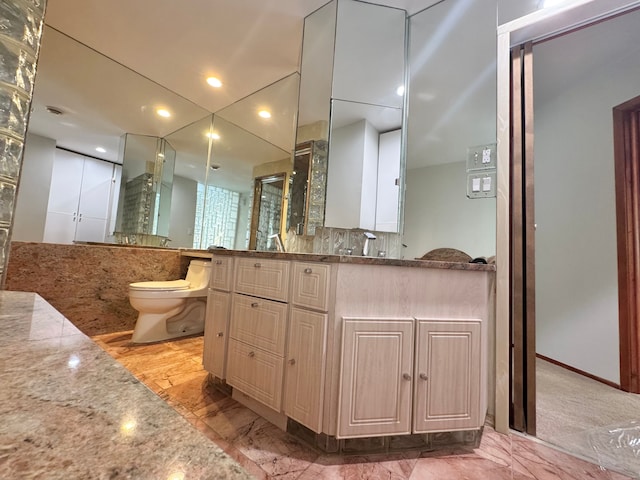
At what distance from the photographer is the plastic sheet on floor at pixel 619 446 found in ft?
3.60

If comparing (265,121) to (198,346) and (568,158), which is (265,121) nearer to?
(198,346)

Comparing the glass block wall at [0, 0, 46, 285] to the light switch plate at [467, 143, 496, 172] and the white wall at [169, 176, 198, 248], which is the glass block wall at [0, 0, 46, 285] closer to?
the light switch plate at [467, 143, 496, 172]

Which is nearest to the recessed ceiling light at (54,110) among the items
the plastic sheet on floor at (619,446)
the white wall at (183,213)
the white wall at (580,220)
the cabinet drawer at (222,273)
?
the white wall at (183,213)

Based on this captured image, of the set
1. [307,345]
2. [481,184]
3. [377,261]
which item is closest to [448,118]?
[481,184]

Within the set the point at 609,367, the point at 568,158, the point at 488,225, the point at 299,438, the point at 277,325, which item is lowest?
the point at 299,438

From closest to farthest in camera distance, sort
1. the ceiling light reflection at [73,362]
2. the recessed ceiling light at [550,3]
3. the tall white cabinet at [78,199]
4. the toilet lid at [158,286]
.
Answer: the ceiling light reflection at [73,362] < the recessed ceiling light at [550,3] < the toilet lid at [158,286] < the tall white cabinet at [78,199]

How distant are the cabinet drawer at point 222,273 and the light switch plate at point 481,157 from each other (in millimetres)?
1506

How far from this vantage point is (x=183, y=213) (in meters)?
3.29

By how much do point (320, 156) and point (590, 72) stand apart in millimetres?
2186

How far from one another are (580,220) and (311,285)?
2.36m

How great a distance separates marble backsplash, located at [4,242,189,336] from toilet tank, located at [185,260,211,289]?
34 centimetres

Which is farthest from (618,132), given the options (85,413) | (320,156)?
(85,413)

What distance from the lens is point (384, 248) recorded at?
1764 millimetres

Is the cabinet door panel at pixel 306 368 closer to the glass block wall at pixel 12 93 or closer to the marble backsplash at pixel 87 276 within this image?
the glass block wall at pixel 12 93
